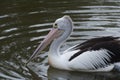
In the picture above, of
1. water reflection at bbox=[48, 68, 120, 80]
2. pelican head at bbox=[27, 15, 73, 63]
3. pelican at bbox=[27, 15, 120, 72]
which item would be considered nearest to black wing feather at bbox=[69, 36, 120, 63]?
pelican at bbox=[27, 15, 120, 72]

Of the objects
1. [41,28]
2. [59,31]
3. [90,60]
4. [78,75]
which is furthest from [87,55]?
[41,28]

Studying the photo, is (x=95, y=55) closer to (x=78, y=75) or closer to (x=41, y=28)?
(x=78, y=75)

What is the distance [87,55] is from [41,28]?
2.49m

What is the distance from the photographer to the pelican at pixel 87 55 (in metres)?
9.74

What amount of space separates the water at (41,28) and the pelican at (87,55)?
14cm

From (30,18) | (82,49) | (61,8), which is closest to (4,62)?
(82,49)

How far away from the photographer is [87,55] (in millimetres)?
9758

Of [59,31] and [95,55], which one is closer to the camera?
[95,55]

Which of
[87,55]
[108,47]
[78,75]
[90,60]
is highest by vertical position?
[108,47]

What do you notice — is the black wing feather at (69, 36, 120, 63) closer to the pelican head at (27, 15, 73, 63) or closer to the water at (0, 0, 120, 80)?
the water at (0, 0, 120, 80)

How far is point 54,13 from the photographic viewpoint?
1304 centimetres

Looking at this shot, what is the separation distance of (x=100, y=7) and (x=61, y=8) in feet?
3.43

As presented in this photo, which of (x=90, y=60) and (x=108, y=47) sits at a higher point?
(x=108, y=47)

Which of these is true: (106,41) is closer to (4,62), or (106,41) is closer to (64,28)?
(64,28)
